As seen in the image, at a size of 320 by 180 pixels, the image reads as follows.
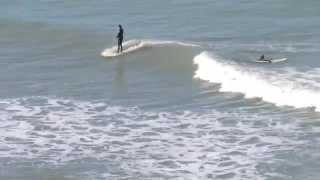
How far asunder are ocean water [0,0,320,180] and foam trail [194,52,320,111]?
1.8 inches

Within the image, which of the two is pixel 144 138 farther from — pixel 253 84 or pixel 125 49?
pixel 125 49

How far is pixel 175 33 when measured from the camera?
38594mm

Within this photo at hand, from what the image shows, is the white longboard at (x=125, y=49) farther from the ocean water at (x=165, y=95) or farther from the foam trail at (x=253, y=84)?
the foam trail at (x=253, y=84)

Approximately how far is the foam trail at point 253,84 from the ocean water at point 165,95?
0.05 meters

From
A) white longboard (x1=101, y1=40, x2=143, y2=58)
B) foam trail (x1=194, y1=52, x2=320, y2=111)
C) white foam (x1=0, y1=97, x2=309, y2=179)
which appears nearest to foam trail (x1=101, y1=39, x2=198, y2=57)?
white longboard (x1=101, y1=40, x2=143, y2=58)

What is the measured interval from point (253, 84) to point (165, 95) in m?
3.03

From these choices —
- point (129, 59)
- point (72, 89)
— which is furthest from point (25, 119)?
point (129, 59)

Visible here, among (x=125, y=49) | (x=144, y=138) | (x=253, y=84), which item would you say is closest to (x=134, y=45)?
(x=125, y=49)

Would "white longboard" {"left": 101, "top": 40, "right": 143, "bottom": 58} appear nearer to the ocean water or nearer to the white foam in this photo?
the ocean water

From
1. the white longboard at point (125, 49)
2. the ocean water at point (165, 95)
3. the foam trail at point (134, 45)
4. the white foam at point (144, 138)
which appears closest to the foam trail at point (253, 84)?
the ocean water at point (165, 95)

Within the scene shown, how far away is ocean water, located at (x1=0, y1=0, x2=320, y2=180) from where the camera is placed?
19.5 m

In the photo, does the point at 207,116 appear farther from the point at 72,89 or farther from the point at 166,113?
the point at 72,89

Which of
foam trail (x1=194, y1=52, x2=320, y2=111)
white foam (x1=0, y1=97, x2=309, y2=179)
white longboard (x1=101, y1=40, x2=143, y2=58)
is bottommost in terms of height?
white foam (x1=0, y1=97, x2=309, y2=179)

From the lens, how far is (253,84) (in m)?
26.9
